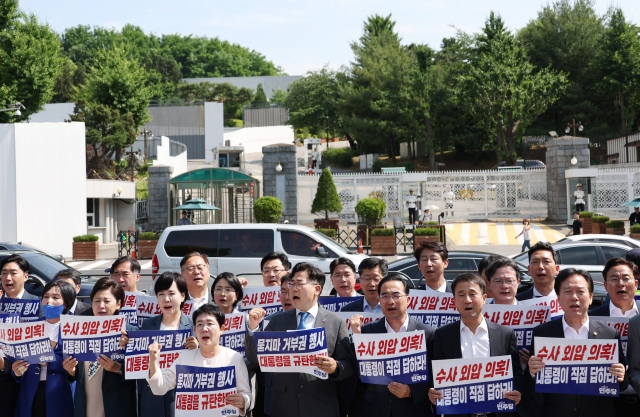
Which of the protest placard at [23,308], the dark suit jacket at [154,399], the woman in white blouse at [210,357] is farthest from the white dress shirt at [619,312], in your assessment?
the protest placard at [23,308]

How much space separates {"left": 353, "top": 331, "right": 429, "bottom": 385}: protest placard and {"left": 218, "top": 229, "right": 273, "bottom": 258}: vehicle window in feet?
35.2

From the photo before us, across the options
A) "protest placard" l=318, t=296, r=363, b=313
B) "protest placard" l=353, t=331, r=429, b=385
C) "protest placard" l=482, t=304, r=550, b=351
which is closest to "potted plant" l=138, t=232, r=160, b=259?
"protest placard" l=318, t=296, r=363, b=313

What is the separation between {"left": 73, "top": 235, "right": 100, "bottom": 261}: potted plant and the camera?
1217 inches

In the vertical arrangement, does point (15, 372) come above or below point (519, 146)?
below

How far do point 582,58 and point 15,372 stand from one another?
59.6m

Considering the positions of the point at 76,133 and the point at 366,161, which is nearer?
the point at 76,133

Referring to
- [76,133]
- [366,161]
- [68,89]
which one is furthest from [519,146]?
[68,89]

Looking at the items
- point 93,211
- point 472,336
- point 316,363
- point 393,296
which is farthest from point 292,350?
point 93,211

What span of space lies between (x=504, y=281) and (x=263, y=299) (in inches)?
103

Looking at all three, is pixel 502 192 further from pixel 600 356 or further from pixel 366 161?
pixel 600 356

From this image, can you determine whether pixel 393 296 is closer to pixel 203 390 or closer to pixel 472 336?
pixel 472 336

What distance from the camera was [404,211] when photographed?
127 feet

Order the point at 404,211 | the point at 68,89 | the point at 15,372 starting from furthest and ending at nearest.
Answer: the point at 68,89 → the point at 404,211 → the point at 15,372

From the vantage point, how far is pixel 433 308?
7.44 m
